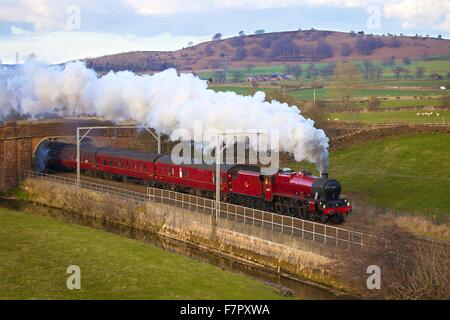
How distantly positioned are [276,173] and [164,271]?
38.8 feet

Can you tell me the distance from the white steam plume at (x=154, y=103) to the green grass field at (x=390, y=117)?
112ft

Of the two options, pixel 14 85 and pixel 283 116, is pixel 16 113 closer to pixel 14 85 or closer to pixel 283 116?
pixel 14 85

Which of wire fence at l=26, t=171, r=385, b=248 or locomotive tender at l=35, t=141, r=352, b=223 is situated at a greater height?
locomotive tender at l=35, t=141, r=352, b=223

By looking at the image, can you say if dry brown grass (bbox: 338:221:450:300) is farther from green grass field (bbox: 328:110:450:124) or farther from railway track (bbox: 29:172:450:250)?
green grass field (bbox: 328:110:450:124)

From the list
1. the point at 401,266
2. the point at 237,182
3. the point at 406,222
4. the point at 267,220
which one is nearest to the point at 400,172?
the point at 237,182

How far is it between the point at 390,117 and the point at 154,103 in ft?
147

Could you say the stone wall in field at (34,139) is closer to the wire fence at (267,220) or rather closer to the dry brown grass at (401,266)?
the wire fence at (267,220)

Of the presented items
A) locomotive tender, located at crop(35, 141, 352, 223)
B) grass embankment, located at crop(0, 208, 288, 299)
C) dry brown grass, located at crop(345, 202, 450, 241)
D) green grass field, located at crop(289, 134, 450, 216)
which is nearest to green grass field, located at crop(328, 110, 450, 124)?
green grass field, located at crop(289, 134, 450, 216)

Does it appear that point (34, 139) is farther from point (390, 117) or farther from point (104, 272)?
point (390, 117)

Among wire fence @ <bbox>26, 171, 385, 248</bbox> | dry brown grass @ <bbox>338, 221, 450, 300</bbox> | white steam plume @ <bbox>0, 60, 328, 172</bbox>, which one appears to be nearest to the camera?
dry brown grass @ <bbox>338, 221, 450, 300</bbox>

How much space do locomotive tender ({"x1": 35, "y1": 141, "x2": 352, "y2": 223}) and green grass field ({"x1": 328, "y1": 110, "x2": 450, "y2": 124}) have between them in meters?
33.9

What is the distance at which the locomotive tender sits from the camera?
112ft

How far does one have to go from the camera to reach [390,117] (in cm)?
8325

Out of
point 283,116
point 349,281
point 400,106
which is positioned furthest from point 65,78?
point 400,106
